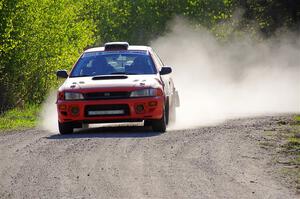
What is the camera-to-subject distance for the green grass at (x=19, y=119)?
72.6 ft

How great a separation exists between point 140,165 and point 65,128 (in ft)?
19.1

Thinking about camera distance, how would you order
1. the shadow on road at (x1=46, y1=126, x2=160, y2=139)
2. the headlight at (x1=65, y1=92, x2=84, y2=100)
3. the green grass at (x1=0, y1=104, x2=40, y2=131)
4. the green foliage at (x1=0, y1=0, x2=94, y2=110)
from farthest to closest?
1. the green foliage at (x1=0, y1=0, x2=94, y2=110)
2. the green grass at (x1=0, y1=104, x2=40, y2=131)
3. the headlight at (x1=65, y1=92, x2=84, y2=100)
4. the shadow on road at (x1=46, y1=126, x2=160, y2=139)

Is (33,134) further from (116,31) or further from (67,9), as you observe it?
(116,31)

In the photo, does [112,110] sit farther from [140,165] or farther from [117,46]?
[140,165]

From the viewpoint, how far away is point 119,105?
17.9 metres

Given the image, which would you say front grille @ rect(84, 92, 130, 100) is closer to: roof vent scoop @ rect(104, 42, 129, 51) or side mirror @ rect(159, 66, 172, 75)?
side mirror @ rect(159, 66, 172, 75)

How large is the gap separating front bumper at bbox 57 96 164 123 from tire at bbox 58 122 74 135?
11.4 inches

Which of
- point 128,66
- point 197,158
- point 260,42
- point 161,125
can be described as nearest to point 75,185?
point 197,158

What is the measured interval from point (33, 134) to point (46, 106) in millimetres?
13208

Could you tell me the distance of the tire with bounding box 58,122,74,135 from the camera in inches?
722

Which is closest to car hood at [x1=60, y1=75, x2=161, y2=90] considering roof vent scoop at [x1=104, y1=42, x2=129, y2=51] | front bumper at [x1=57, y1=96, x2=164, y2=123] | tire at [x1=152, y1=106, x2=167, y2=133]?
front bumper at [x1=57, y1=96, x2=164, y2=123]

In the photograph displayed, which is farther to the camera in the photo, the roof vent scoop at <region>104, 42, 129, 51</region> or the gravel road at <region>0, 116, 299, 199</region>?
the roof vent scoop at <region>104, 42, 129, 51</region>

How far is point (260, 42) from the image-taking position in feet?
177

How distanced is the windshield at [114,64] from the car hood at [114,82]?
463 millimetres
